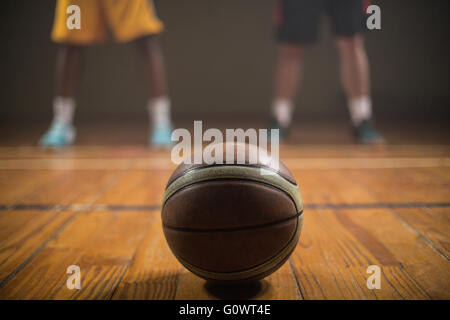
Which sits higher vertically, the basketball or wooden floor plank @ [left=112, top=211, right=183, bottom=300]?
the basketball

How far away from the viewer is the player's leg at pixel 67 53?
2.74m

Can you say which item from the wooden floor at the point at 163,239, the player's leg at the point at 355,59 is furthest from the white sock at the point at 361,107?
the wooden floor at the point at 163,239

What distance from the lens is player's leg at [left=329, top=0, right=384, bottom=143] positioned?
2.80 metres

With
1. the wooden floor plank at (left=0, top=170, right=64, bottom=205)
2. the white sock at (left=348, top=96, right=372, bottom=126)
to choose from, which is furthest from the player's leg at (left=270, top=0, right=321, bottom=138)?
the wooden floor plank at (left=0, top=170, right=64, bottom=205)

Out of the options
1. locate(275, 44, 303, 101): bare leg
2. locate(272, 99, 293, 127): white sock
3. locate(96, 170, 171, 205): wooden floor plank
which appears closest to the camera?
locate(96, 170, 171, 205): wooden floor plank

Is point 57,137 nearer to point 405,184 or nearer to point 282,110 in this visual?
point 282,110

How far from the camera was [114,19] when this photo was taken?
273 cm

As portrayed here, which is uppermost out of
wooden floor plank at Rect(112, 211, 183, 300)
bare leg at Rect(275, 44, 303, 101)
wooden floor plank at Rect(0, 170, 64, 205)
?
bare leg at Rect(275, 44, 303, 101)

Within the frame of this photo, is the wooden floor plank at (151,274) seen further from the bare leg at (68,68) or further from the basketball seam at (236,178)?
the bare leg at (68,68)

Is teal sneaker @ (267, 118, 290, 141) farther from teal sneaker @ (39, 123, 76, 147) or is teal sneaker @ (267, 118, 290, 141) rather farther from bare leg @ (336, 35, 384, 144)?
teal sneaker @ (39, 123, 76, 147)

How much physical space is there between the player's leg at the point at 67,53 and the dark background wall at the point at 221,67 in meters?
1.31

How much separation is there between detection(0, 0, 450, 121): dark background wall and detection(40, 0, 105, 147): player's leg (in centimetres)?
131

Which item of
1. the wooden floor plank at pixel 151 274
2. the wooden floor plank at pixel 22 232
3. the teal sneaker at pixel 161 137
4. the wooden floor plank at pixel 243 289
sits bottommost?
the wooden floor plank at pixel 243 289

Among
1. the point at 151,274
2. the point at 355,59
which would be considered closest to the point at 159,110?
the point at 355,59
